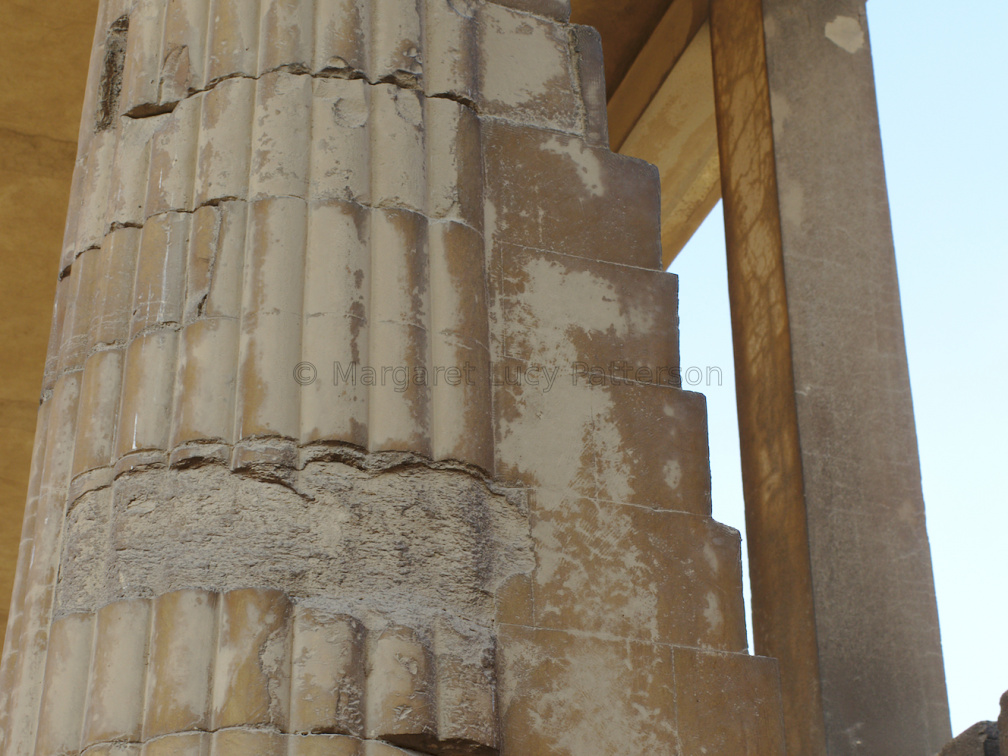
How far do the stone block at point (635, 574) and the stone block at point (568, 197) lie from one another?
0.63 m

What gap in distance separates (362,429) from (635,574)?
0.66 m

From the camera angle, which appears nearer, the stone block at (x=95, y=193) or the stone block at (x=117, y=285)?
the stone block at (x=117, y=285)

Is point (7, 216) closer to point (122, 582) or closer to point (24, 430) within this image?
point (24, 430)

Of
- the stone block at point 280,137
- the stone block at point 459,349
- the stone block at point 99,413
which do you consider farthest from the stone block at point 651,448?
the stone block at point 99,413

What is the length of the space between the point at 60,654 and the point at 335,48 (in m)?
1.36

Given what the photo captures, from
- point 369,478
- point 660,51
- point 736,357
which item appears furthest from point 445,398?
point 660,51

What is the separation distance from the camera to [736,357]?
17.9 ft

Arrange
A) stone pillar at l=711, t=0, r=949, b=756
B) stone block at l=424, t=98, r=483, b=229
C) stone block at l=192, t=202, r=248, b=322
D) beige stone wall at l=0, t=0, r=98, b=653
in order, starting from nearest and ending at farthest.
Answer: stone block at l=192, t=202, r=248, b=322, stone block at l=424, t=98, r=483, b=229, stone pillar at l=711, t=0, r=949, b=756, beige stone wall at l=0, t=0, r=98, b=653

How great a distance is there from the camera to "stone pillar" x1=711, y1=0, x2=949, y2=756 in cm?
446

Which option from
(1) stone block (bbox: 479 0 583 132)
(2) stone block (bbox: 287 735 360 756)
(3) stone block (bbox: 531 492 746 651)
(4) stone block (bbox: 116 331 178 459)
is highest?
(1) stone block (bbox: 479 0 583 132)

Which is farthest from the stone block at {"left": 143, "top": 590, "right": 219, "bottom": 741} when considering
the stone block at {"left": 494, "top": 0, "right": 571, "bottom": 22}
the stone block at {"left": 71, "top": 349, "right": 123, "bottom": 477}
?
the stone block at {"left": 494, "top": 0, "right": 571, "bottom": 22}

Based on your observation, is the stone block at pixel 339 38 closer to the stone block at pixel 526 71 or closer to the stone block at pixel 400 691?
the stone block at pixel 526 71

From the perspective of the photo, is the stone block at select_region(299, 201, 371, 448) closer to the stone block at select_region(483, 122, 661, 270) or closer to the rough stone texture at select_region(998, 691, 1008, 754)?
the stone block at select_region(483, 122, 661, 270)

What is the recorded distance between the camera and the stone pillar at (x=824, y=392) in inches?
176
